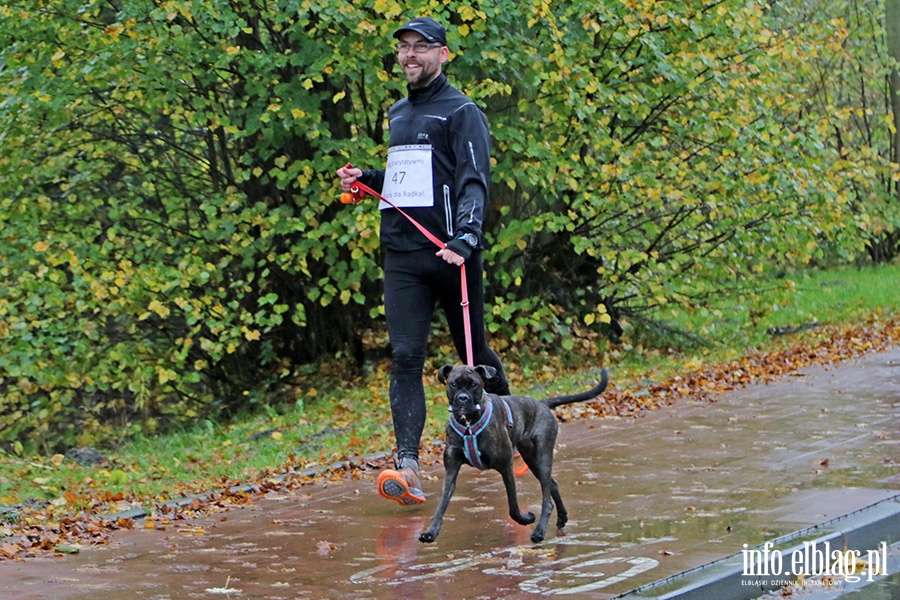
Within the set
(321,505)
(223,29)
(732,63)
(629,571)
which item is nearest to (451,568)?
(629,571)

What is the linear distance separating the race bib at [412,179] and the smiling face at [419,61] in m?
0.37

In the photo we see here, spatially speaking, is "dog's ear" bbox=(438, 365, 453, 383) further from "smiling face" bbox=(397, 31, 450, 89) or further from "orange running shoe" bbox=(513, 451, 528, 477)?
"smiling face" bbox=(397, 31, 450, 89)

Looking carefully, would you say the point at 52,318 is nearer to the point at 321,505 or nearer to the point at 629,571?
the point at 321,505

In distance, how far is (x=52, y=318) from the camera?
1350 centimetres

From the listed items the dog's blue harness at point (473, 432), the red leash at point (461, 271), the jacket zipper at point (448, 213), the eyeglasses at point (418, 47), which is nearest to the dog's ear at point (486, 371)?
the dog's blue harness at point (473, 432)

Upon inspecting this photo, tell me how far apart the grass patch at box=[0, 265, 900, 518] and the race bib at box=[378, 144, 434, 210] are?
2.46 meters

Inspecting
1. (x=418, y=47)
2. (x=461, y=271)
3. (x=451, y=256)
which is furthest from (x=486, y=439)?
(x=418, y=47)

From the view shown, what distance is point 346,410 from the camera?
12.8 m

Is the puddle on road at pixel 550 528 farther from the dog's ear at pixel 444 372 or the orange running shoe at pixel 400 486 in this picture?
the dog's ear at pixel 444 372

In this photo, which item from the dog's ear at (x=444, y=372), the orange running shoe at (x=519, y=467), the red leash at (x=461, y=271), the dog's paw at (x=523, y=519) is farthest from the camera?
the orange running shoe at (x=519, y=467)

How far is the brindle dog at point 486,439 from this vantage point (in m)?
5.86

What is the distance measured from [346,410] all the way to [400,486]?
248 inches

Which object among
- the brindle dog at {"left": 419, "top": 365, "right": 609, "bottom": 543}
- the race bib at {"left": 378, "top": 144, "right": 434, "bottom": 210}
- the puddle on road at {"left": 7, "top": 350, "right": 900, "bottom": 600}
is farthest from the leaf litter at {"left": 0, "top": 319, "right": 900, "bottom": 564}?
the race bib at {"left": 378, "top": 144, "right": 434, "bottom": 210}

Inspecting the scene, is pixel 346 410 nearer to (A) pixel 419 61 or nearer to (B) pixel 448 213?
(B) pixel 448 213
